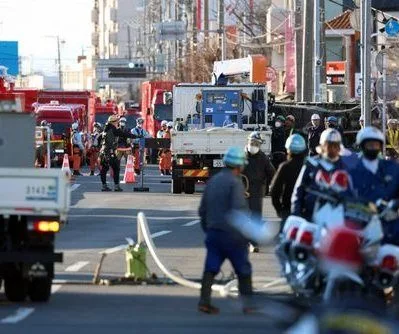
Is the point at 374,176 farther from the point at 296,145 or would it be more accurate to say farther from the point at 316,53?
the point at 316,53

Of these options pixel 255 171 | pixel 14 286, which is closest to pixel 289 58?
pixel 255 171

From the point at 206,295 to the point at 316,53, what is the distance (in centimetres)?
3271

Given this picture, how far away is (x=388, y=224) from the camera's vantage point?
15.3 metres

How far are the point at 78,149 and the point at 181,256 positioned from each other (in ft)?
115

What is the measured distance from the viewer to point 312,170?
16234mm

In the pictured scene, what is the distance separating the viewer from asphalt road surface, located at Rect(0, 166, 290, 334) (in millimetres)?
16188

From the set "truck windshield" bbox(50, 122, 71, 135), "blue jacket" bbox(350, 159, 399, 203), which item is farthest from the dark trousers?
"truck windshield" bbox(50, 122, 71, 135)

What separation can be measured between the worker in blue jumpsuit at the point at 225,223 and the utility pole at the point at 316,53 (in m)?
31.3

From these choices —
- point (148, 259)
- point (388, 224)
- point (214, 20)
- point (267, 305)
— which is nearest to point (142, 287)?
point (148, 259)

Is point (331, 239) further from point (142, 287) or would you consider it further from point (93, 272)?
point (93, 272)

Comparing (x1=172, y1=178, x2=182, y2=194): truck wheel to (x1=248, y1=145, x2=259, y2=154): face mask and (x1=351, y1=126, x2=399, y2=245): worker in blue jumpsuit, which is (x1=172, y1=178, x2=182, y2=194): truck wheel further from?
(x1=351, y1=126, x2=399, y2=245): worker in blue jumpsuit

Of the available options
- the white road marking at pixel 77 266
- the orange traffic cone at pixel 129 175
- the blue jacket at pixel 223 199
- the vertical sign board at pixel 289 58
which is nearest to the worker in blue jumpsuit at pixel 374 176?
the blue jacket at pixel 223 199

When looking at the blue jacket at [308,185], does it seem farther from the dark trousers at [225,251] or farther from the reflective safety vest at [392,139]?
the reflective safety vest at [392,139]

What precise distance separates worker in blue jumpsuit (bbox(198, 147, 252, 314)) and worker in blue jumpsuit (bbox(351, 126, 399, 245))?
1.50 metres
